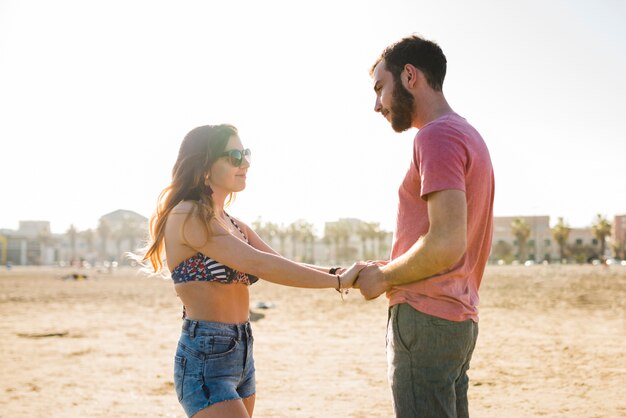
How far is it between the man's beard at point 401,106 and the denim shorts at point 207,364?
4.18ft

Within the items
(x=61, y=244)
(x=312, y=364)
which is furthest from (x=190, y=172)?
(x=61, y=244)

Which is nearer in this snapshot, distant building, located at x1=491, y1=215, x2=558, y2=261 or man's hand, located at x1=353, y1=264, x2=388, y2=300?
man's hand, located at x1=353, y1=264, x2=388, y2=300

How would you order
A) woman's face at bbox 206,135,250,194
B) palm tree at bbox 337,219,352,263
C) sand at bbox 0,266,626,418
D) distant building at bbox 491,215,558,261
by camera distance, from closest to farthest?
woman's face at bbox 206,135,250,194 < sand at bbox 0,266,626,418 < palm tree at bbox 337,219,352,263 < distant building at bbox 491,215,558,261

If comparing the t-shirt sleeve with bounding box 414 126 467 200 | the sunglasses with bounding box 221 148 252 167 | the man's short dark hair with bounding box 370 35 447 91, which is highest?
the man's short dark hair with bounding box 370 35 447 91

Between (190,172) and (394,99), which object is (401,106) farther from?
(190,172)

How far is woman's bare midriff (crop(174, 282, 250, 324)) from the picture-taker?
2.97 metres

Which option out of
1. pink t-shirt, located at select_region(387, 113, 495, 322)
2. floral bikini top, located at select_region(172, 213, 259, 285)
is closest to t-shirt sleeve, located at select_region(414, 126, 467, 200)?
pink t-shirt, located at select_region(387, 113, 495, 322)

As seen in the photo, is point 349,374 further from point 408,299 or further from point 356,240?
point 356,240

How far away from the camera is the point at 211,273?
9.73 feet

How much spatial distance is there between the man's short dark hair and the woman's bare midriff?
1304mm

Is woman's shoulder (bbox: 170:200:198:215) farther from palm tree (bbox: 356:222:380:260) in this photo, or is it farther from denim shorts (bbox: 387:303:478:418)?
palm tree (bbox: 356:222:380:260)

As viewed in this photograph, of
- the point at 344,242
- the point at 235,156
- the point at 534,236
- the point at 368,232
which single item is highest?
the point at 368,232

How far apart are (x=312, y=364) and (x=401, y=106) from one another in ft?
24.3

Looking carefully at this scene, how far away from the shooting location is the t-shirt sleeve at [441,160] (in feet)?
7.56
